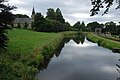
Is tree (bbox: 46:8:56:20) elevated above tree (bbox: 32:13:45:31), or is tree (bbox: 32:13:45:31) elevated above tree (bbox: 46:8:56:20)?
tree (bbox: 46:8:56:20)

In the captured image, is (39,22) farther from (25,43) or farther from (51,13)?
(25,43)

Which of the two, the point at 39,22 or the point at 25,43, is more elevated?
the point at 39,22

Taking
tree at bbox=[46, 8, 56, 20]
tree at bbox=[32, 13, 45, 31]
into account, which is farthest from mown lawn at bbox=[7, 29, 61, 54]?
tree at bbox=[46, 8, 56, 20]

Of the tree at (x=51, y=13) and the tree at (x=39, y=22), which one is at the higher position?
the tree at (x=51, y=13)

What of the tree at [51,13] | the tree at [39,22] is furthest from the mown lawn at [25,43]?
the tree at [51,13]

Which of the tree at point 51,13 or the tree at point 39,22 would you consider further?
the tree at point 51,13

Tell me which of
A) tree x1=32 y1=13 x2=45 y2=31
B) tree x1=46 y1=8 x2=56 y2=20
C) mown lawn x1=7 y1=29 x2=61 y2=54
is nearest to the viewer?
mown lawn x1=7 y1=29 x2=61 y2=54

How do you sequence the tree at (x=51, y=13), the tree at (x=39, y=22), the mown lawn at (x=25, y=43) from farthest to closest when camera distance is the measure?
1. the tree at (x=51, y=13)
2. the tree at (x=39, y=22)
3. the mown lawn at (x=25, y=43)

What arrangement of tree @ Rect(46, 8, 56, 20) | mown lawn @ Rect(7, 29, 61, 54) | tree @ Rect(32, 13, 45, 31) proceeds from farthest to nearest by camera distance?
tree @ Rect(46, 8, 56, 20)
tree @ Rect(32, 13, 45, 31)
mown lawn @ Rect(7, 29, 61, 54)

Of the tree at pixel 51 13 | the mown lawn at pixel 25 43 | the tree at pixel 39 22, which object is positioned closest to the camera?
the mown lawn at pixel 25 43

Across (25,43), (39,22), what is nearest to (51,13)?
(39,22)

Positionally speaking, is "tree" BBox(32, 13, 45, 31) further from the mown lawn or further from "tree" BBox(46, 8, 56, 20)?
the mown lawn

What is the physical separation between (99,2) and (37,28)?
90440 mm

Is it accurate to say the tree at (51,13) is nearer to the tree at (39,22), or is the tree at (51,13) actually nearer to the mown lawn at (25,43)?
the tree at (39,22)
